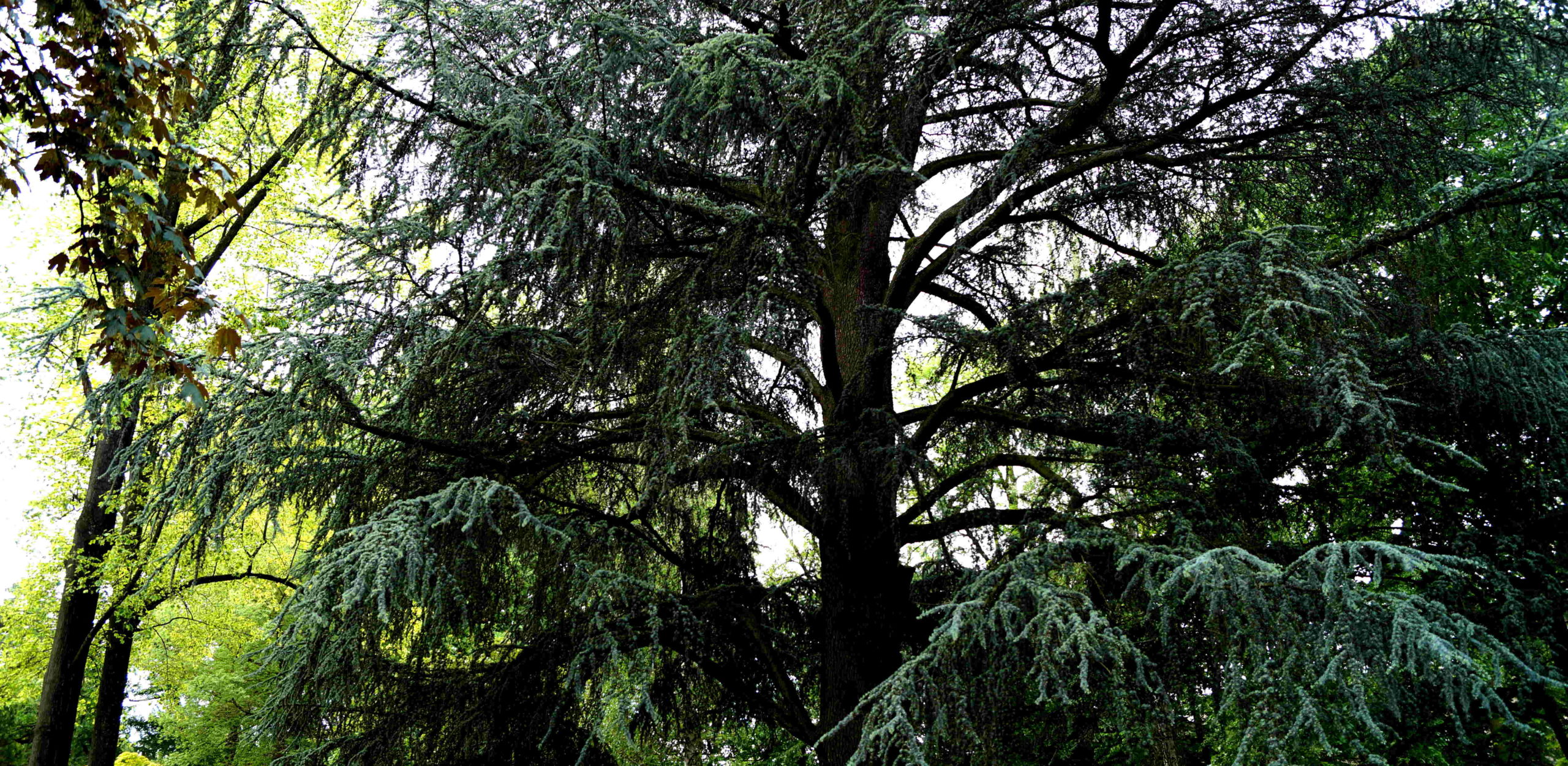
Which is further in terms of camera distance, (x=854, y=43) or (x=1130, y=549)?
(x=854, y=43)

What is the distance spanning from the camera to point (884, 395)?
748 centimetres

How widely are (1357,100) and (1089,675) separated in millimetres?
4182

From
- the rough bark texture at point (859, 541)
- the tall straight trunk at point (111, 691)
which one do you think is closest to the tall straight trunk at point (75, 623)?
the tall straight trunk at point (111, 691)

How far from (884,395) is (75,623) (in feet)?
30.4

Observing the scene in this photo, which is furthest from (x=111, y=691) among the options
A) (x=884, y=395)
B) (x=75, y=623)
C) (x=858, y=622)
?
(x=884, y=395)

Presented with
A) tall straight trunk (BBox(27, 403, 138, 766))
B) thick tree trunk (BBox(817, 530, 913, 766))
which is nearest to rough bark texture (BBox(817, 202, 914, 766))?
thick tree trunk (BBox(817, 530, 913, 766))

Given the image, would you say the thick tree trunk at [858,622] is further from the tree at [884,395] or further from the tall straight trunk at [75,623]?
the tall straight trunk at [75,623]

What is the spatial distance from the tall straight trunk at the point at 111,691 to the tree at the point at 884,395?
6.33 m

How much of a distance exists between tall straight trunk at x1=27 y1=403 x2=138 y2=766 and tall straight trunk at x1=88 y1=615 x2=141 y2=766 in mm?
364

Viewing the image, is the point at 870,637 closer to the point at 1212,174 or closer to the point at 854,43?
the point at 854,43

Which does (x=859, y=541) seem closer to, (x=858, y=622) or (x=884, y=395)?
(x=858, y=622)

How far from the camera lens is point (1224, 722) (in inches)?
330

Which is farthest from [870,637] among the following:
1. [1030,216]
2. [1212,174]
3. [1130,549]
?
[1212,174]

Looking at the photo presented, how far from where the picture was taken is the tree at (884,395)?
472 centimetres
